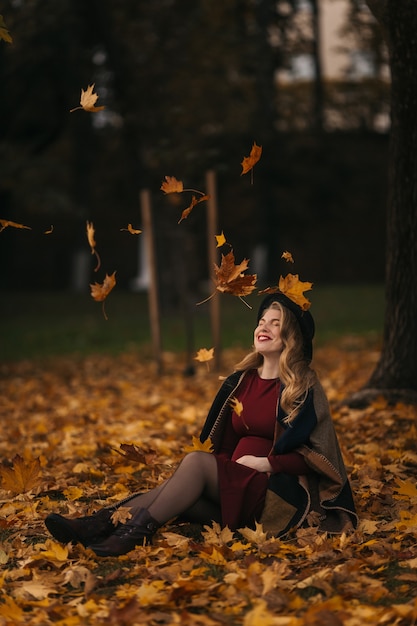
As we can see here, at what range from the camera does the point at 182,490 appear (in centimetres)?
474

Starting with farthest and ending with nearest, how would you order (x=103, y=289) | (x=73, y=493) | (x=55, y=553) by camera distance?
(x=73, y=493) < (x=103, y=289) < (x=55, y=553)

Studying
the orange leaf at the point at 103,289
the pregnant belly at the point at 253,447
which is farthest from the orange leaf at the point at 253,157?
the pregnant belly at the point at 253,447

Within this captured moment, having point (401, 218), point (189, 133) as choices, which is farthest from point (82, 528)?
point (189, 133)

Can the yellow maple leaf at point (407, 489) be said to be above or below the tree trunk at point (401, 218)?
below

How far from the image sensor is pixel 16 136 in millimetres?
21812

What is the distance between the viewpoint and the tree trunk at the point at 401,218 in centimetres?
757

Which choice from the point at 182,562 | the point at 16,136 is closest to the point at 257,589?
the point at 182,562

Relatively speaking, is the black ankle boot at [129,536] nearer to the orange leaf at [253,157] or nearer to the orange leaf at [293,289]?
the orange leaf at [293,289]

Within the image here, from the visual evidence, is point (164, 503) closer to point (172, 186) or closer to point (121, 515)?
point (121, 515)

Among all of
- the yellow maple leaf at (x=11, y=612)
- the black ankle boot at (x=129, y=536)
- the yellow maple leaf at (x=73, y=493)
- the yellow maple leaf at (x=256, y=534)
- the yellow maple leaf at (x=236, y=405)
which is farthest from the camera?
the yellow maple leaf at (x=73, y=493)

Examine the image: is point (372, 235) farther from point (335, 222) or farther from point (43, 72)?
point (43, 72)

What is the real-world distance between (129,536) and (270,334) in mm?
1147

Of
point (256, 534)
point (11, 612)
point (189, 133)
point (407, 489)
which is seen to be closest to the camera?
point (11, 612)

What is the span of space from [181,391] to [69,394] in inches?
51.4
